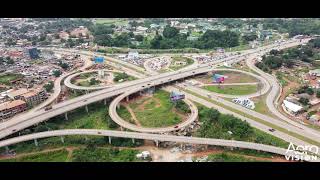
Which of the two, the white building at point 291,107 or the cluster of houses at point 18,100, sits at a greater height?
the white building at point 291,107

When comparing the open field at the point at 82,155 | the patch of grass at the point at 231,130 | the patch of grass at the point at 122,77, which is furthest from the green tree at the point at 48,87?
the patch of grass at the point at 231,130

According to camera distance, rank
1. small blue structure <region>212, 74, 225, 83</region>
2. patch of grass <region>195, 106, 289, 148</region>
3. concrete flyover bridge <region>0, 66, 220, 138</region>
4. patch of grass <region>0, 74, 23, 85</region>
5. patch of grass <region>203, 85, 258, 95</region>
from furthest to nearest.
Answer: patch of grass <region>0, 74, 23, 85</region>
small blue structure <region>212, 74, 225, 83</region>
patch of grass <region>203, 85, 258, 95</region>
concrete flyover bridge <region>0, 66, 220, 138</region>
patch of grass <region>195, 106, 289, 148</region>

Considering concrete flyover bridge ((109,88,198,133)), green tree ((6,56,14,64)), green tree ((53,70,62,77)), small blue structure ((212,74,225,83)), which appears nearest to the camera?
concrete flyover bridge ((109,88,198,133))

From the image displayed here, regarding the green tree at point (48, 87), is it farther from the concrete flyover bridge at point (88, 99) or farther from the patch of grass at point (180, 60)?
the patch of grass at point (180, 60)

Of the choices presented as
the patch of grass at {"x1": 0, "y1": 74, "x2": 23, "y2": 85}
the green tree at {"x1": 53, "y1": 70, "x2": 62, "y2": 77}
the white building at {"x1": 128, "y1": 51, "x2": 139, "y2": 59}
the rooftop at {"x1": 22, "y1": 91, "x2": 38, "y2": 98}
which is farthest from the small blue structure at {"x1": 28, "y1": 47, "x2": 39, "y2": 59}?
the rooftop at {"x1": 22, "y1": 91, "x2": 38, "y2": 98}

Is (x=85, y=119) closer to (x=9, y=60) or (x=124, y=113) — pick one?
(x=124, y=113)

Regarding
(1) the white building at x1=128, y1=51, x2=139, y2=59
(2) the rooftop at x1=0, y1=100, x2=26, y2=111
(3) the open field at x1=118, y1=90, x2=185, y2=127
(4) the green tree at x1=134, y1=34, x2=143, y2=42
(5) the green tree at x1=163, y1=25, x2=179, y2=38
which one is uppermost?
(5) the green tree at x1=163, y1=25, x2=179, y2=38

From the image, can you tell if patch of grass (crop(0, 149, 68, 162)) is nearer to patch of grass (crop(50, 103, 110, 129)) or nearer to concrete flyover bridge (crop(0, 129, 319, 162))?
concrete flyover bridge (crop(0, 129, 319, 162))
